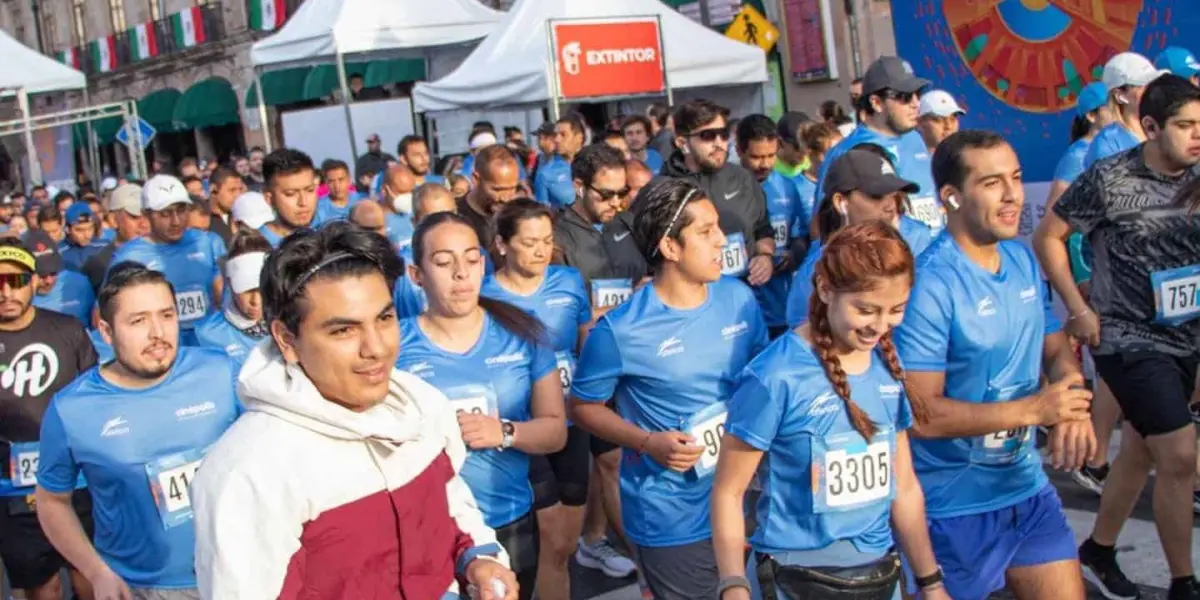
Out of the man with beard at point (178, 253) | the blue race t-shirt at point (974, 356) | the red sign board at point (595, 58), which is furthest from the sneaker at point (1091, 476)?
the red sign board at point (595, 58)

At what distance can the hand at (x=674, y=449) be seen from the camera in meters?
4.38

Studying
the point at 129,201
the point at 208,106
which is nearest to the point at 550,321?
the point at 129,201

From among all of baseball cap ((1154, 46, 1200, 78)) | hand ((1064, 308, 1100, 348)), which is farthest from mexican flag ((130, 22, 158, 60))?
hand ((1064, 308, 1100, 348))

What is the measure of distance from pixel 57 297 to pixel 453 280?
4782 mm

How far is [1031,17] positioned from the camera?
8.83 metres

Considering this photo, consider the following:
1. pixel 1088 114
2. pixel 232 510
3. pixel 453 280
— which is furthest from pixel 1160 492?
pixel 232 510

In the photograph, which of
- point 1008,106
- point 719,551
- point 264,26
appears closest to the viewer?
point 719,551

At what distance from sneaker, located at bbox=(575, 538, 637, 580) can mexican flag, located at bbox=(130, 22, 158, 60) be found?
41.2 m

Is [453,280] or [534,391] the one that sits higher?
[453,280]

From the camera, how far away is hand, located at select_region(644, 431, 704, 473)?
4.38 metres

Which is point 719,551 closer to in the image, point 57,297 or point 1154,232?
point 1154,232

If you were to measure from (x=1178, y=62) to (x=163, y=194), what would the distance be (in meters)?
5.57

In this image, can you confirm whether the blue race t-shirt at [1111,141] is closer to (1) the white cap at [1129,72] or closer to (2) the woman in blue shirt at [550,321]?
(1) the white cap at [1129,72]

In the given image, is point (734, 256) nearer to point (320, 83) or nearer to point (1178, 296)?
point (1178, 296)
